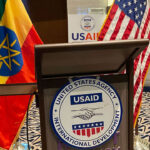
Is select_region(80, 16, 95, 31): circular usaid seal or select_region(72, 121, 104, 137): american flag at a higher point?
select_region(80, 16, 95, 31): circular usaid seal

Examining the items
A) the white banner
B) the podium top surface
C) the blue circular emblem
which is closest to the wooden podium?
the podium top surface

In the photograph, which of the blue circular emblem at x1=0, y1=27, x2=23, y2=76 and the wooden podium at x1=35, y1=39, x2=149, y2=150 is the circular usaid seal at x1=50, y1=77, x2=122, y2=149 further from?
the blue circular emblem at x1=0, y1=27, x2=23, y2=76

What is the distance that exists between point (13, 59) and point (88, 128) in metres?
0.90

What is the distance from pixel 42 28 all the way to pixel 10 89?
3.77 m

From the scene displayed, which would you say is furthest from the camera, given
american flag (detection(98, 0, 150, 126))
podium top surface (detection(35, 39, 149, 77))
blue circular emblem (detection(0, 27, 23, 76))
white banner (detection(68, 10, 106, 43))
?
white banner (detection(68, 10, 106, 43))

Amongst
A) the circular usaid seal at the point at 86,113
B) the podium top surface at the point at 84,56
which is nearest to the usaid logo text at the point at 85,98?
the circular usaid seal at the point at 86,113

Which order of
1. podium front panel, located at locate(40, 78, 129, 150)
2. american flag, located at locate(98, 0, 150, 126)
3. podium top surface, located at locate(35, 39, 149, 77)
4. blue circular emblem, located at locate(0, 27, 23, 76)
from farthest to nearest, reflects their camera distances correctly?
american flag, located at locate(98, 0, 150, 126)
blue circular emblem, located at locate(0, 27, 23, 76)
podium front panel, located at locate(40, 78, 129, 150)
podium top surface, located at locate(35, 39, 149, 77)

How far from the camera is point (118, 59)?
81 centimetres

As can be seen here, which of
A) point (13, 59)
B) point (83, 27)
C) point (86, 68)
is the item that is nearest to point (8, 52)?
point (13, 59)

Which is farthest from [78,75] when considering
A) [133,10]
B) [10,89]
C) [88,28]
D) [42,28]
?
[42,28]

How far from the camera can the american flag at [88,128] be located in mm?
797

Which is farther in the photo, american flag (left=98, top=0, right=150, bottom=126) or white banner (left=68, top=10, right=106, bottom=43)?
white banner (left=68, top=10, right=106, bottom=43)

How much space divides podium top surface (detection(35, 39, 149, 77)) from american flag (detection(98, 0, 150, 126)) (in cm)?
82

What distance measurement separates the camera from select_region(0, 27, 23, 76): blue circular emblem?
1463 millimetres
